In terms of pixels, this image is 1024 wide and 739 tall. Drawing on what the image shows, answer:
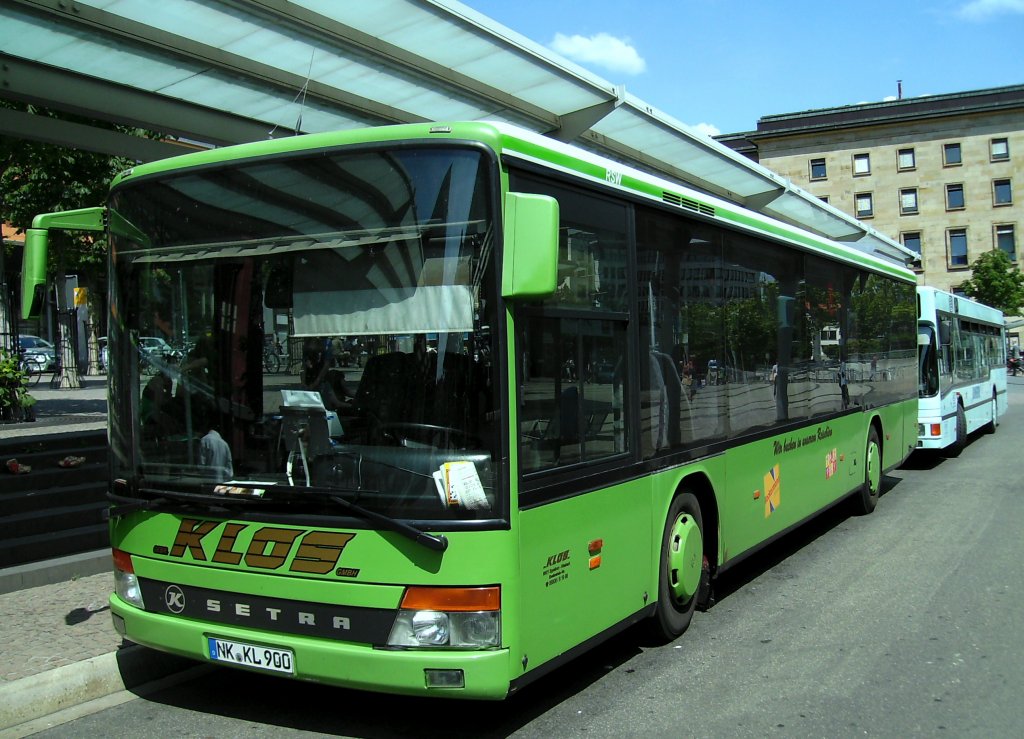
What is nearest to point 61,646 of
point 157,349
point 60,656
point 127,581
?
point 60,656

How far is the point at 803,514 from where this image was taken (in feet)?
28.0

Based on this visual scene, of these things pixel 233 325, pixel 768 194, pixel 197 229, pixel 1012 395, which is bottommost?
pixel 1012 395

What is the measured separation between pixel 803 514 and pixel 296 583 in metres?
5.64

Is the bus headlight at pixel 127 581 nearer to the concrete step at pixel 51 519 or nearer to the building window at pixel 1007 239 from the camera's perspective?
the concrete step at pixel 51 519

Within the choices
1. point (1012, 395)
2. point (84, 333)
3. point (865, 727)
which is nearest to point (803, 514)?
point (865, 727)

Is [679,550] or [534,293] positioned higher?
[534,293]

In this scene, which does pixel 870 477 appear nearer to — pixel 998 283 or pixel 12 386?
pixel 12 386

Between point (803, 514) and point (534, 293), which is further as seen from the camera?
point (803, 514)

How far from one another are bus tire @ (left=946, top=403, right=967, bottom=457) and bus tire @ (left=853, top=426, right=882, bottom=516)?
6247mm

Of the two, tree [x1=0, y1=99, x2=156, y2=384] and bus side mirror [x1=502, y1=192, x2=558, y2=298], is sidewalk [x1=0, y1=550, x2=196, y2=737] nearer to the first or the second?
bus side mirror [x1=502, y1=192, x2=558, y2=298]

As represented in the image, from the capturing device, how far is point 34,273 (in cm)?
478

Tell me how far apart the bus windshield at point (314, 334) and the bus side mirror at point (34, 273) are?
0.38 metres

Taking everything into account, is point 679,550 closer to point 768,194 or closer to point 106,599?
point 106,599

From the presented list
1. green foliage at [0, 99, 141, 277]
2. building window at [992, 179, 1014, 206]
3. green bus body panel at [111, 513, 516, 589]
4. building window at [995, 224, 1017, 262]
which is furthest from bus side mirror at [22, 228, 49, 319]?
building window at [992, 179, 1014, 206]
